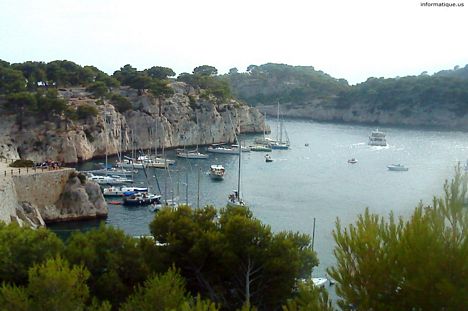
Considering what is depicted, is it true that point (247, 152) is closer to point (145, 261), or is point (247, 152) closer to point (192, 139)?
point (192, 139)

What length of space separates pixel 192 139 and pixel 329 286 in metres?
42.8

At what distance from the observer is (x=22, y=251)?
13.7 m

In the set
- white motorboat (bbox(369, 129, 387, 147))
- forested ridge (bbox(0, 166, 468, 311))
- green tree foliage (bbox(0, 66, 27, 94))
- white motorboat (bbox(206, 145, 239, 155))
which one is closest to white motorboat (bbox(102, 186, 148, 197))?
green tree foliage (bbox(0, 66, 27, 94))

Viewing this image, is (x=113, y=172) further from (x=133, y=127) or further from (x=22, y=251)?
(x=22, y=251)

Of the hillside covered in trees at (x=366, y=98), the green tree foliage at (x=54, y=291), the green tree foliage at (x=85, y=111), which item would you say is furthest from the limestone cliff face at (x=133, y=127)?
the green tree foliage at (x=54, y=291)

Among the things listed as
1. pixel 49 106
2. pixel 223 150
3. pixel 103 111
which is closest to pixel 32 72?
pixel 103 111

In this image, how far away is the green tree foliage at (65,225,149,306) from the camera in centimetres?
1303

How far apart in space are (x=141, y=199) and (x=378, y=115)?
7281 centimetres

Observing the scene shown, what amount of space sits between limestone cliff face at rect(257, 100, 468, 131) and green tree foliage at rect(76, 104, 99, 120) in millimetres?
60493

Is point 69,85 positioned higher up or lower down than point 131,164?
higher up

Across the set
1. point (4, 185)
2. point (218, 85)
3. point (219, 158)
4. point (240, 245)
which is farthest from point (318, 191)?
point (218, 85)

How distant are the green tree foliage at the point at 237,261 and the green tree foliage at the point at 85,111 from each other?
3739 cm

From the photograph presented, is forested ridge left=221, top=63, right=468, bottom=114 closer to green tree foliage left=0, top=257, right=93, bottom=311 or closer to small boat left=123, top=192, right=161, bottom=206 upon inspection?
small boat left=123, top=192, right=161, bottom=206

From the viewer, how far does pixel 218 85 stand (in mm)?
75875
